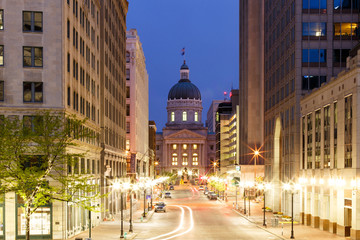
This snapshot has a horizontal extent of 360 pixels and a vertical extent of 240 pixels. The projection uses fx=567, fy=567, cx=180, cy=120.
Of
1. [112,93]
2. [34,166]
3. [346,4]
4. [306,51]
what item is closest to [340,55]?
[306,51]

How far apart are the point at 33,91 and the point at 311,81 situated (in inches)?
1571

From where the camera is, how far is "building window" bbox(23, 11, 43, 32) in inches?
1908

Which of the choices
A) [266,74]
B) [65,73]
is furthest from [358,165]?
[266,74]

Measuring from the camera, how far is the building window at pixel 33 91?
48.4 m

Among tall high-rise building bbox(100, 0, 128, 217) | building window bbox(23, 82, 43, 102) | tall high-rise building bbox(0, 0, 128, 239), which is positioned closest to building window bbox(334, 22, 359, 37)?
tall high-rise building bbox(100, 0, 128, 217)

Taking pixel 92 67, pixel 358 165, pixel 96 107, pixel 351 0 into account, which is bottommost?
pixel 358 165

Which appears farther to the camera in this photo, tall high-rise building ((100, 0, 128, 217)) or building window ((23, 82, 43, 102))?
tall high-rise building ((100, 0, 128, 217))

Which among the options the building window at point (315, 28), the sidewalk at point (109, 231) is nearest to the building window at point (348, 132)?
the sidewalk at point (109, 231)

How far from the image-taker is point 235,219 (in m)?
74.5

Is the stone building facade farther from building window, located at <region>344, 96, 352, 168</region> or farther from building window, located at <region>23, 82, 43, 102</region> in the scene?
building window, located at <region>23, 82, 43, 102</region>

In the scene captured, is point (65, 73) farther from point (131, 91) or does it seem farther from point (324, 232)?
point (131, 91)

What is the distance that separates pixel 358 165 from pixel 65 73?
88.1ft

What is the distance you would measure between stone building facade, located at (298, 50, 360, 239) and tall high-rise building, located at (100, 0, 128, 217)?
25303 millimetres

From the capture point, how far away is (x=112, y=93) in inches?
3255
